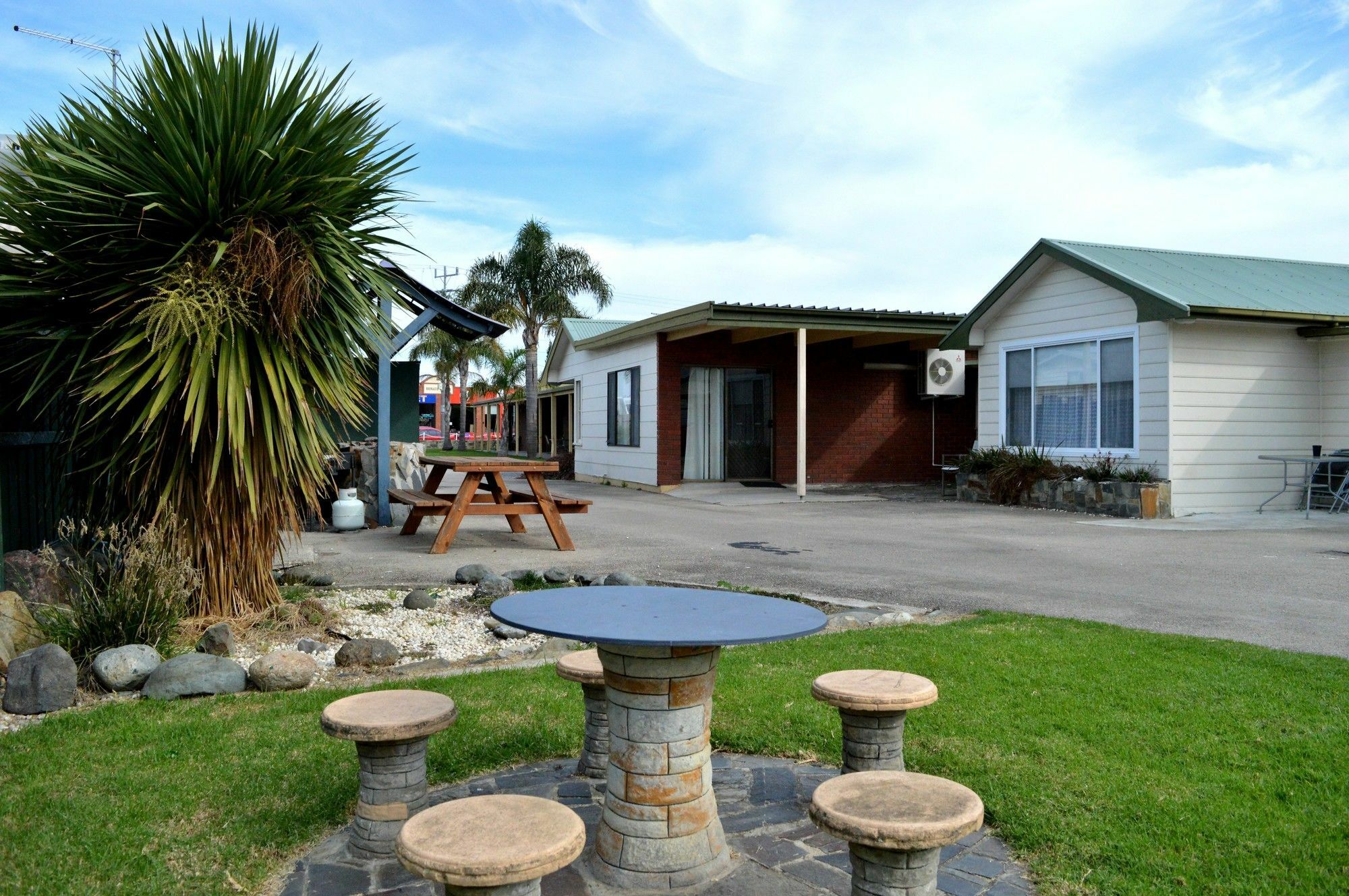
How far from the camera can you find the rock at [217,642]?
5312 millimetres

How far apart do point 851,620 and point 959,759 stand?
104 inches

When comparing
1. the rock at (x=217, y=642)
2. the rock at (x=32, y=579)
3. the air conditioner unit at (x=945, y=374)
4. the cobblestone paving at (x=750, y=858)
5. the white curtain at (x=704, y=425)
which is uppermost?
the air conditioner unit at (x=945, y=374)

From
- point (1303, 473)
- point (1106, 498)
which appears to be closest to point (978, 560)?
point (1106, 498)

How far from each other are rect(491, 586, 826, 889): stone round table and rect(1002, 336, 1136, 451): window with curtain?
12370 millimetres

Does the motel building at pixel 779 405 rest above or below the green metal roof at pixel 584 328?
below

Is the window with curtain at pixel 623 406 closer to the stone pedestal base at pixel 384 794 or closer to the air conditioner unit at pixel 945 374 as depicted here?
the air conditioner unit at pixel 945 374

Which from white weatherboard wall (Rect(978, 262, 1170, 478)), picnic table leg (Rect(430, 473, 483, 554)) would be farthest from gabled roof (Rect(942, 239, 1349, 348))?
picnic table leg (Rect(430, 473, 483, 554))

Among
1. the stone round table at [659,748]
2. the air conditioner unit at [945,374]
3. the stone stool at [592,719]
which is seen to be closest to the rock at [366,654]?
the stone stool at [592,719]

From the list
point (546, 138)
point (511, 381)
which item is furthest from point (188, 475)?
point (511, 381)

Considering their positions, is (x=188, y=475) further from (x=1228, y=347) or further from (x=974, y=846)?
(x=1228, y=347)

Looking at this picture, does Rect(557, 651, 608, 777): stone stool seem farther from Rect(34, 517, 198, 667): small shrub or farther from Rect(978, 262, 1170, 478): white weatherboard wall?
Rect(978, 262, 1170, 478): white weatherboard wall

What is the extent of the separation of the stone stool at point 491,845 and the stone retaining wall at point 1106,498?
12.3m

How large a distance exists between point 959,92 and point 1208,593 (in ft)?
23.1

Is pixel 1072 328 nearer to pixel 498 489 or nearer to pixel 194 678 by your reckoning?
pixel 498 489
